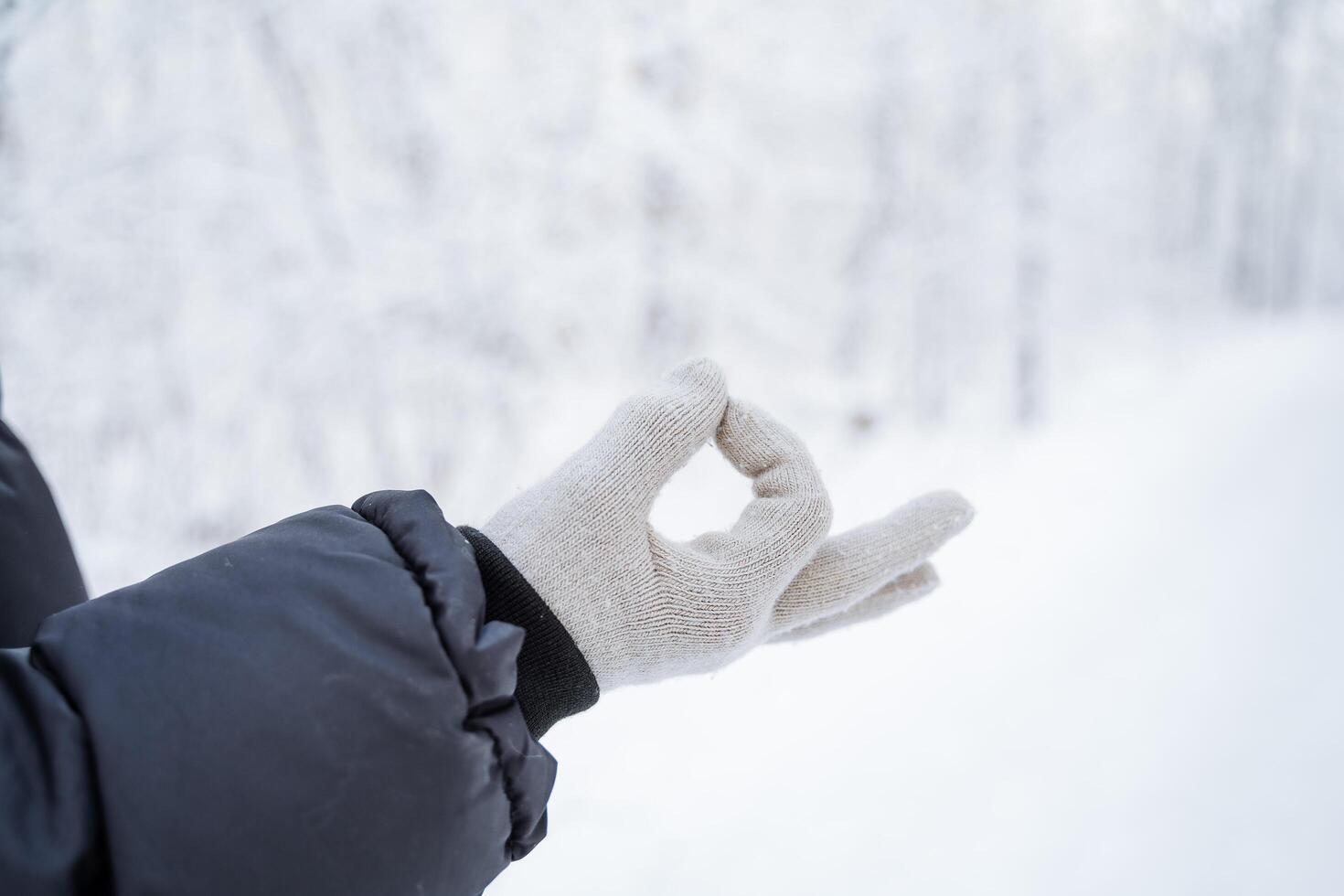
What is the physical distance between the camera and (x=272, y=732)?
61 centimetres

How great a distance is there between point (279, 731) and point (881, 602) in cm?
101

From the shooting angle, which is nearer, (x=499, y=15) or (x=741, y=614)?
(x=741, y=614)

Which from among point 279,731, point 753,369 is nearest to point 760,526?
point 279,731

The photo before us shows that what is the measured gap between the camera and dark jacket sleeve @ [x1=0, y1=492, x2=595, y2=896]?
0.57 meters

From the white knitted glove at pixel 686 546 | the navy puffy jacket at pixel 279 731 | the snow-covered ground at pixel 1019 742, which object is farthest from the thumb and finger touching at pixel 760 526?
the snow-covered ground at pixel 1019 742

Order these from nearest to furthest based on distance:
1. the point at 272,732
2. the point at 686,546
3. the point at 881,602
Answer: the point at 272,732, the point at 686,546, the point at 881,602

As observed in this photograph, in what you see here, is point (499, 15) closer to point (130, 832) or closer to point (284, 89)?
point (284, 89)

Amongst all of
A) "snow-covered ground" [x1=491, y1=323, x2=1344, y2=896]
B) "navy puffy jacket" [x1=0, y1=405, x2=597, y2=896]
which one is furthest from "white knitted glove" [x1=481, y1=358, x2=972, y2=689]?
"snow-covered ground" [x1=491, y1=323, x2=1344, y2=896]

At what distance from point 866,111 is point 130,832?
7.05 m

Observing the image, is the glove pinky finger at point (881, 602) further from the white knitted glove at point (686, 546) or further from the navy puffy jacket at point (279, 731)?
the navy puffy jacket at point (279, 731)

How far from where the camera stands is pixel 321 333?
12.9 ft

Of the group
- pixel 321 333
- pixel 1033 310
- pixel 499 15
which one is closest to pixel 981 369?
pixel 1033 310

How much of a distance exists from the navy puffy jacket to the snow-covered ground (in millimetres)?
682

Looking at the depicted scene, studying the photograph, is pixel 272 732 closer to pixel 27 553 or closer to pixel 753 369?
pixel 27 553
